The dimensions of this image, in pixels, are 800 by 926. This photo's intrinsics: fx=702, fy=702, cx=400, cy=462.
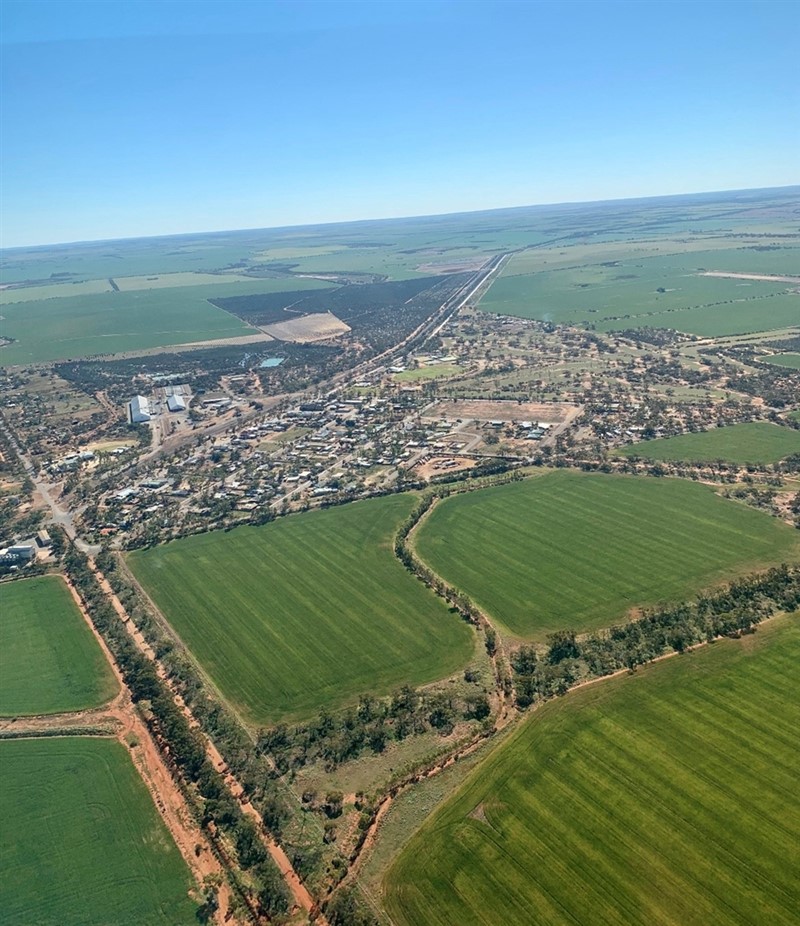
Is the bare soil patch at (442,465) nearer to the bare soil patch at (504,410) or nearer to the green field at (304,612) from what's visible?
the green field at (304,612)

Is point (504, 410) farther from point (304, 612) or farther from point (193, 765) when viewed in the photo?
point (193, 765)

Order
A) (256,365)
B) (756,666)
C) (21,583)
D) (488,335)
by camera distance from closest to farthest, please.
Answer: (756,666), (21,583), (256,365), (488,335)

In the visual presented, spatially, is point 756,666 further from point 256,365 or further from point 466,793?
point 256,365

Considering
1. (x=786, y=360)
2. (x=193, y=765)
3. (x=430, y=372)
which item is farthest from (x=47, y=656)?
(x=786, y=360)

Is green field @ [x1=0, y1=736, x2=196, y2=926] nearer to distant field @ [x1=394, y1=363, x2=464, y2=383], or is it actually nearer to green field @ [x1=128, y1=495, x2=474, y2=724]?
green field @ [x1=128, y1=495, x2=474, y2=724]

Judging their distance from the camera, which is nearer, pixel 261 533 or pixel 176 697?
pixel 176 697

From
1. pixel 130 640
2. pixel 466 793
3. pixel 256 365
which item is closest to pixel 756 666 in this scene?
pixel 466 793

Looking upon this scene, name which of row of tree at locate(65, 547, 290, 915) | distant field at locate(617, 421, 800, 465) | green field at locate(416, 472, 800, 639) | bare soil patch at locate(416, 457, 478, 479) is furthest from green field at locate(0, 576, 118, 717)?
distant field at locate(617, 421, 800, 465)

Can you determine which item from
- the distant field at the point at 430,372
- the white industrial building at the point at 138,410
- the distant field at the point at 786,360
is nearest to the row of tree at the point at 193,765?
the white industrial building at the point at 138,410
